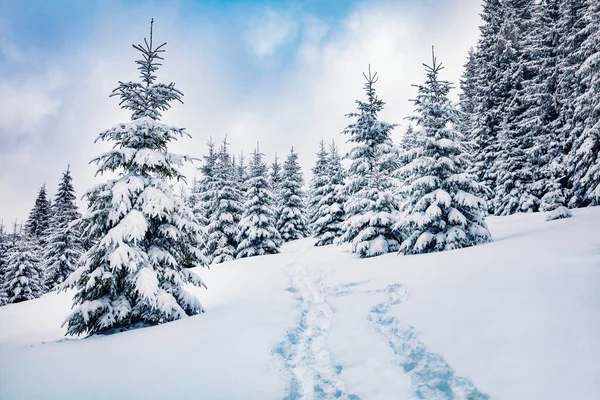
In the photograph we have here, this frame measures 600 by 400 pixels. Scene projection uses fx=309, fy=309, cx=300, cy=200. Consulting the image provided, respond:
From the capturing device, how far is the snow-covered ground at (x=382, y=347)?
13.9 ft

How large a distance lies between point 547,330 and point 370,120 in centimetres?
1442

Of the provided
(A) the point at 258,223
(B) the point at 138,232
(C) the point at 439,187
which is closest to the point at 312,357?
(B) the point at 138,232

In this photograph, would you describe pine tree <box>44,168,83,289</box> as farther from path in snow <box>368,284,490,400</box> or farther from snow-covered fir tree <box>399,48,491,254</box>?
path in snow <box>368,284,490,400</box>

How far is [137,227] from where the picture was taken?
294 inches

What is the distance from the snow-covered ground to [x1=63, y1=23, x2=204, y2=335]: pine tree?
0.80 m

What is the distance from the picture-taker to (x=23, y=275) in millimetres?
31125

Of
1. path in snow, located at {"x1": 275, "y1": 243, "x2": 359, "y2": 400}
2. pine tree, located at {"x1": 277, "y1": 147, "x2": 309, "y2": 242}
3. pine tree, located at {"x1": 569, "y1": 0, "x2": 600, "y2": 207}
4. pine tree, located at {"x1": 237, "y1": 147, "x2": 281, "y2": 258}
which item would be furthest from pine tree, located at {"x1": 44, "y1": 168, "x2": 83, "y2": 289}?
→ pine tree, located at {"x1": 569, "y1": 0, "x2": 600, "y2": 207}

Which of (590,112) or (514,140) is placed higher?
(514,140)

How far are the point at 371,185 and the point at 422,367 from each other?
12.1 metres

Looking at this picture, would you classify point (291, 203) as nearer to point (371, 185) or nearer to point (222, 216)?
point (222, 216)

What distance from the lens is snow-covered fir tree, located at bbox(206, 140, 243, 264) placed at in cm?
2695

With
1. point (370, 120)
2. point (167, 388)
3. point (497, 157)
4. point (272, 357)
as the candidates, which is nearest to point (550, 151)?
point (497, 157)

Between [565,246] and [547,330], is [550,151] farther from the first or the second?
[547,330]

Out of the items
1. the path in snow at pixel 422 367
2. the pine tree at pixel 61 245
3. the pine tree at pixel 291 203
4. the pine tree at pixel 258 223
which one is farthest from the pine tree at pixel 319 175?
the path in snow at pixel 422 367
